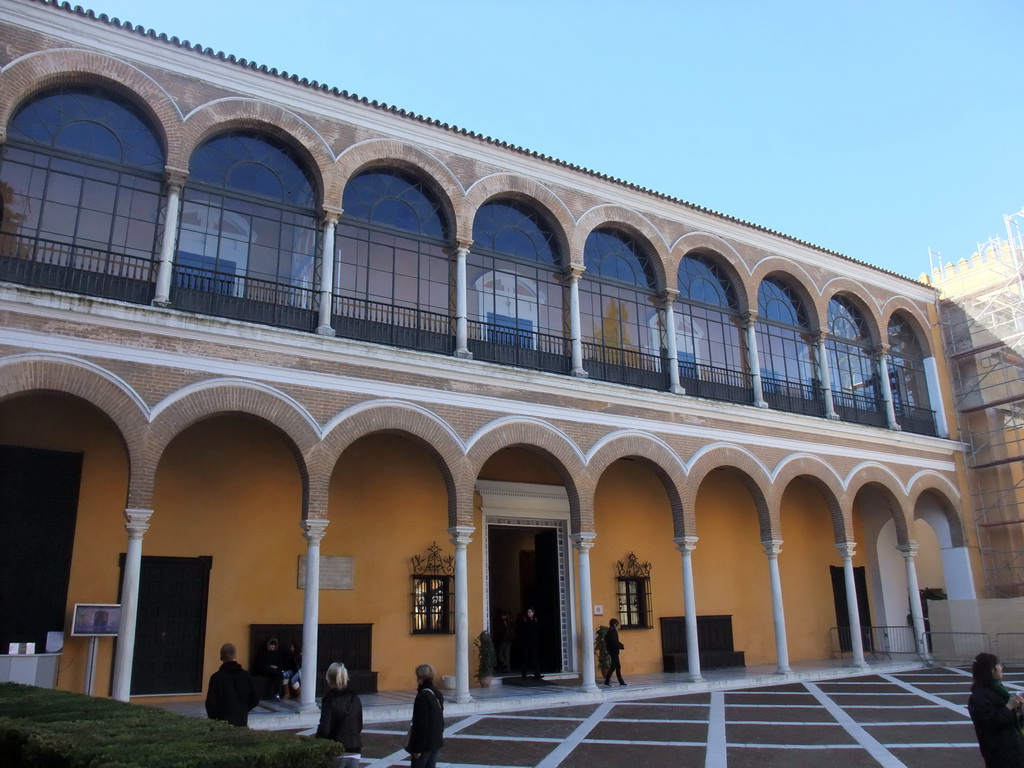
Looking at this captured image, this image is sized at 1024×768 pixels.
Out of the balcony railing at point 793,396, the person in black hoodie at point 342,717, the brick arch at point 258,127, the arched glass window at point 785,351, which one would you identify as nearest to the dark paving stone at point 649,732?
the person in black hoodie at point 342,717

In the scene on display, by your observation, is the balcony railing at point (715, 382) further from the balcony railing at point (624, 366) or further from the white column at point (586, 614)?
the white column at point (586, 614)

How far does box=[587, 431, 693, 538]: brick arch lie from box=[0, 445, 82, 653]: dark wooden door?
8.49 m

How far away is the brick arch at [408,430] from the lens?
41.1 feet

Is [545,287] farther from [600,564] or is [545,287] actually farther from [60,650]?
[60,650]

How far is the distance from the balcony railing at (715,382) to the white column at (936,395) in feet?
22.2

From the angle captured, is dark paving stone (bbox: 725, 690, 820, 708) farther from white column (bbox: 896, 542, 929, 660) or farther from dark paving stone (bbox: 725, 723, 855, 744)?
white column (bbox: 896, 542, 929, 660)

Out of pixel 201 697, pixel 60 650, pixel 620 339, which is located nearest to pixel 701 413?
pixel 620 339

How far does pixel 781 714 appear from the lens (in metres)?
12.0

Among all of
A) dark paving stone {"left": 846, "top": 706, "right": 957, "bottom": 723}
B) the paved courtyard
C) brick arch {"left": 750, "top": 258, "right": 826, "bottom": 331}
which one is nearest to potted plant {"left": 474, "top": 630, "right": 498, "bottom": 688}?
the paved courtyard

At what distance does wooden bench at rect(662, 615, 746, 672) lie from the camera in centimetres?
1723

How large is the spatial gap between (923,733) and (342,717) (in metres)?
7.79

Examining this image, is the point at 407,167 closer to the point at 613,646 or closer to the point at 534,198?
the point at 534,198

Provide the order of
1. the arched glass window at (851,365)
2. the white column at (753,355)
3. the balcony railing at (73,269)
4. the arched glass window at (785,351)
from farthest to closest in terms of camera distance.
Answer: the arched glass window at (851,365) → the arched glass window at (785,351) → the white column at (753,355) → the balcony railing at (73,269)

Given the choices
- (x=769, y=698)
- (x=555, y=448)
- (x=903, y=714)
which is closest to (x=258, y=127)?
(x=555, y=448)
